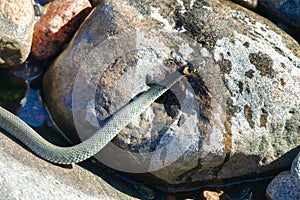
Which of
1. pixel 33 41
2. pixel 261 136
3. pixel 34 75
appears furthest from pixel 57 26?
pixel 261 136

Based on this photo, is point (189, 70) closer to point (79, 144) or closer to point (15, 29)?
point (79, 144)

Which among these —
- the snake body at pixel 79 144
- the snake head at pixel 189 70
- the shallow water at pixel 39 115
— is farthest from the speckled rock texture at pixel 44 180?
the snake head at pixel 189 70

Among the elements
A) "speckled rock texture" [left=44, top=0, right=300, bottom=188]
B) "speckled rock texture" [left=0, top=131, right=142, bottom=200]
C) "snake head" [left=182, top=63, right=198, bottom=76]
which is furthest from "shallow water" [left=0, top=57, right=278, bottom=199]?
"snake head" [left=182, top=63, right=198, bottom=76]

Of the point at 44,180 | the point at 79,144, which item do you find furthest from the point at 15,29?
the point at 44,180

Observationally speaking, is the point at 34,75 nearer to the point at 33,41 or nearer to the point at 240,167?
the point at 33,41

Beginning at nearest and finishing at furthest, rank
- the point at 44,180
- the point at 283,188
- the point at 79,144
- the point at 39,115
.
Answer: the point at 44,180
the point at 79,144
the point at 283,188
the point at 39,115

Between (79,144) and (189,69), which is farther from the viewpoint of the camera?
(189,69)

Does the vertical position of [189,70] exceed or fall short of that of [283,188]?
it exceeds it
